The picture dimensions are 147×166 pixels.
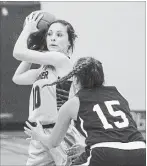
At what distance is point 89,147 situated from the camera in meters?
2.19

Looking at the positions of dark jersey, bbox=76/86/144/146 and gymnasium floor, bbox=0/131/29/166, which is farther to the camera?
gymnasium floor, bbox=0/131/29/166

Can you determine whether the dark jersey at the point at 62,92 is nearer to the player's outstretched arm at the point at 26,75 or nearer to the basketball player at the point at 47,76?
the basketball player at the point at 47,76

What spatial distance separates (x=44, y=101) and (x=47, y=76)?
6.9 inches

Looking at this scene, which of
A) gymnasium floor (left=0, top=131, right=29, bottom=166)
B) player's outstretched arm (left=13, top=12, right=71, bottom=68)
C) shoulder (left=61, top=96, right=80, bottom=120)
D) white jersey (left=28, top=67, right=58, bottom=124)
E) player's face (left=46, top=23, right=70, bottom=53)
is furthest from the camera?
gymnasium floor (left=0, top=131, right=29, bottom=166)

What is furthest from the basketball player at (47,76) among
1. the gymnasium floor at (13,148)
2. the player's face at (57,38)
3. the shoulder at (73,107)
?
the gymnasium floor at (13,148)

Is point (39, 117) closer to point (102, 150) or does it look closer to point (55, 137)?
point (55, 137)

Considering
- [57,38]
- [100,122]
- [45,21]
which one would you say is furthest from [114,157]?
[45,21]

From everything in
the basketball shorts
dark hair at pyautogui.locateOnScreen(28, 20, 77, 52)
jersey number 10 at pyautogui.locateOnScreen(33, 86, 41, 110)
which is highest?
dark hair at pyautogui.locateOnScreen(28, 20, 77, 52)

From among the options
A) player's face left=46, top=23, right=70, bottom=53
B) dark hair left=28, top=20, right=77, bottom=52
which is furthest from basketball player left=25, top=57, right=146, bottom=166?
dark hair left=28, top=20, right=77, bottom=52

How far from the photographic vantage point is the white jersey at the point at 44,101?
2.99 m

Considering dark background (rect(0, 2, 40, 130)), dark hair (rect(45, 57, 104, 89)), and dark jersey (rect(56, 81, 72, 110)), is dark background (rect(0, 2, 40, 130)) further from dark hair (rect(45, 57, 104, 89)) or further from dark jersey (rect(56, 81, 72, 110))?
dark hair (rect(45, 57, 104, 89))

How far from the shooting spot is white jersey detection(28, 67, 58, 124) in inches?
118

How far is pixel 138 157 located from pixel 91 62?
56cm

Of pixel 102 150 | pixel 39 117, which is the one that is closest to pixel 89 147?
pixel 102 150
